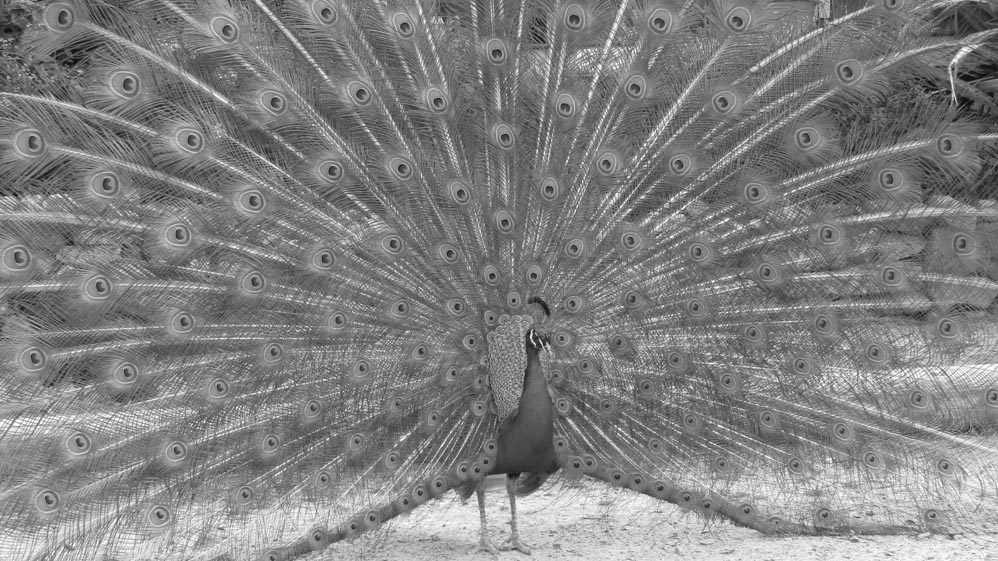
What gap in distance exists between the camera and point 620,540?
4.86 metres

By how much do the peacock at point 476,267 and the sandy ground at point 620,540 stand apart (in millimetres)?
131

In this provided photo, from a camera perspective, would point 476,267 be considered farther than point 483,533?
No

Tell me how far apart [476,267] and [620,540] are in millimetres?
1645

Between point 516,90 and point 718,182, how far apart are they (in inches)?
40.7

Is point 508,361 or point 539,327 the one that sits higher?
point 539,327

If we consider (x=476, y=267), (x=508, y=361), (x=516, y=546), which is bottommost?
(x=516, y=546)

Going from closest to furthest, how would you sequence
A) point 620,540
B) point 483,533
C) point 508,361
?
1. point 508,361
2. point 483,533
3. point 620,540

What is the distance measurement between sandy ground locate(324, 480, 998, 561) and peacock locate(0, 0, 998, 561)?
0.13 meters

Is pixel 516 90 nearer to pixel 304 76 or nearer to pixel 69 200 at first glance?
pixel 304 76

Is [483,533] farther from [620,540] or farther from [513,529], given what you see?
[620,540]

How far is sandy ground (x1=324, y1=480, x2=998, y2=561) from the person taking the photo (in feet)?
14.8

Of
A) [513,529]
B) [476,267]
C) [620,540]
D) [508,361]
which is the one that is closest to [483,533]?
[513,529]

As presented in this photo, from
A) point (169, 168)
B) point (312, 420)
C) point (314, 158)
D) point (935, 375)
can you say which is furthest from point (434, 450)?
point (935, 375)

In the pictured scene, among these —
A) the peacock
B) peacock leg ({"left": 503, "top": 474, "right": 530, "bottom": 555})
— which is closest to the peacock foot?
peacock leg ({"left": 503, "top": 474, "right": 530, "bottom": 555})
